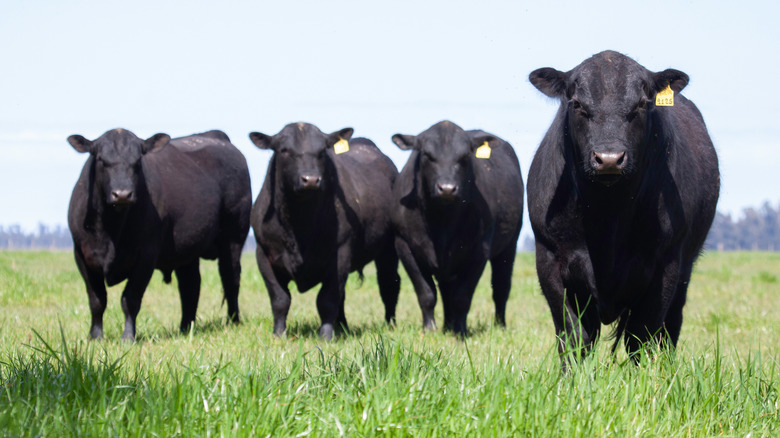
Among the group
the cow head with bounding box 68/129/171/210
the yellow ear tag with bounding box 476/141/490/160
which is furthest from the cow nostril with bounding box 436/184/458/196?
the cow head with bounding box 68/129/171/210

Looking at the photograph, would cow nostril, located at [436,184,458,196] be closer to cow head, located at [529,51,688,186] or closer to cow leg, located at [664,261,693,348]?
cow leg, located at [664,261,693,348]

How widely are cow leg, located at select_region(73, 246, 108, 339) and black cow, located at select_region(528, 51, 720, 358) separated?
173 inches

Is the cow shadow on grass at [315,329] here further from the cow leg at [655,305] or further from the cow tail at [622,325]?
the cow leg at [655,305]

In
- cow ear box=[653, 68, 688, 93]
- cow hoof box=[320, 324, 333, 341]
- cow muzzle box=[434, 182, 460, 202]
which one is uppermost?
cow ear box=[653, 68, 688, 93]

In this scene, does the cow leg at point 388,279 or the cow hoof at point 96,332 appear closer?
the cow hoof at point 96,332

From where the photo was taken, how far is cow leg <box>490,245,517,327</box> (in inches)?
381

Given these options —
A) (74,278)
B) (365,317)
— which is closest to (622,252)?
(365,317)

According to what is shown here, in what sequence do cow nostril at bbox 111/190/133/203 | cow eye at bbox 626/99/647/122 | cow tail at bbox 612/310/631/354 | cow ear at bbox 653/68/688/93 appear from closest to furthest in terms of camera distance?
cow eye at bbox 626/99/647/122 → cow ear at bbox 653/68/688/93 → cow tail at bbox 612/310/631/354 → cow nostril at bbox 111/190/133/203

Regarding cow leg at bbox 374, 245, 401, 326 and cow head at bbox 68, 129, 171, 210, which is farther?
cow leg at bbox 374, 245, 401, 326

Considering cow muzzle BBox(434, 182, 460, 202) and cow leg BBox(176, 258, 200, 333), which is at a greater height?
cow muzzle BBox(434, 182, 460, 202)

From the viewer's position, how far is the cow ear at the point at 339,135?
8.48m

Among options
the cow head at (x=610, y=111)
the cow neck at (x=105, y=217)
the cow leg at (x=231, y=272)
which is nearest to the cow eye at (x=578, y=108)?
the cow head at (x=610, y=111)

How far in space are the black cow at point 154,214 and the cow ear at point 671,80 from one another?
15.1ft

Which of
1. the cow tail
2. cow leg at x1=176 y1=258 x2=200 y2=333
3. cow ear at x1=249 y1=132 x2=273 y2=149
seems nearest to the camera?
the cow tail
